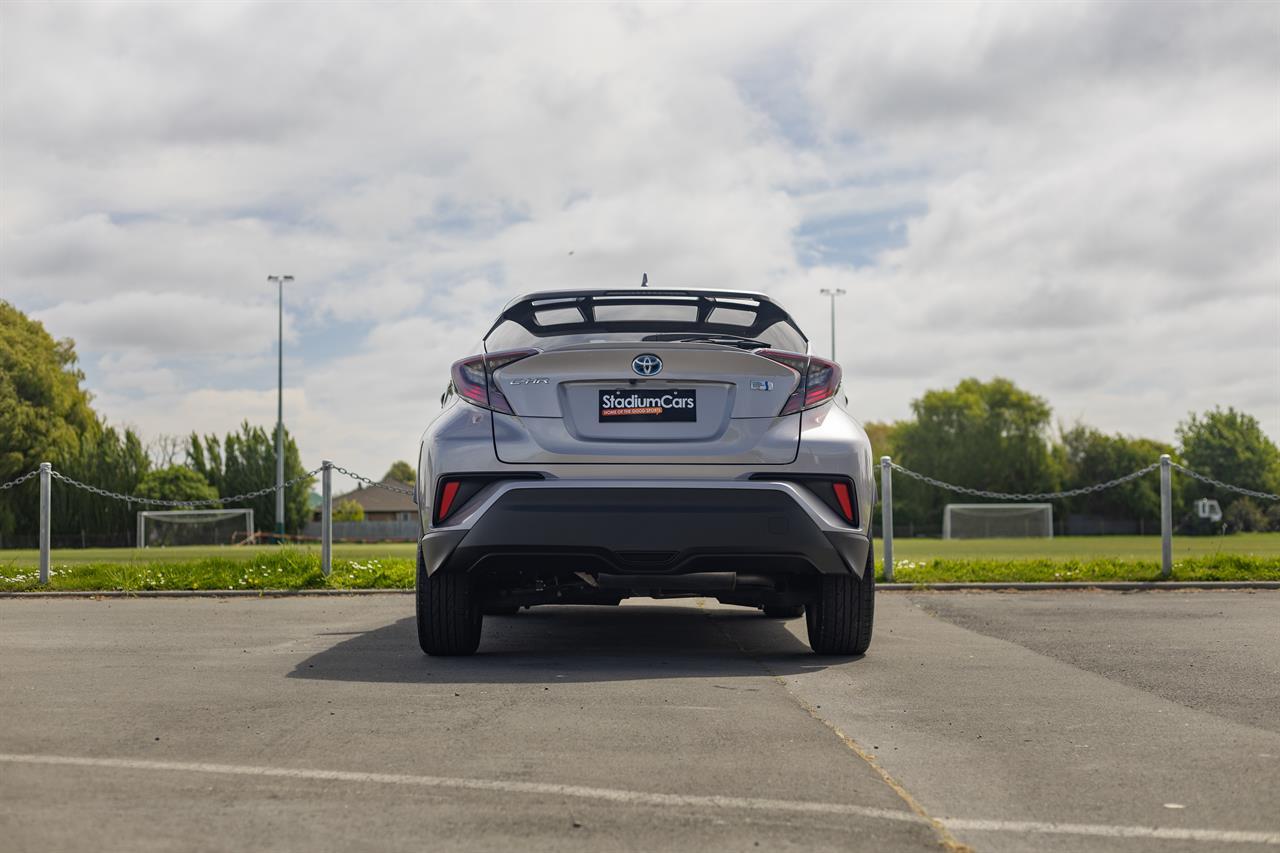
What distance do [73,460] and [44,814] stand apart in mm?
65161

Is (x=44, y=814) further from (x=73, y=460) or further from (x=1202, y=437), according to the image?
(x=1202, y=437)

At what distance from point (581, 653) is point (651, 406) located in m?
1.62

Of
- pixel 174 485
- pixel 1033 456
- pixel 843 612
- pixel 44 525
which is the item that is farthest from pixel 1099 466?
pixel 843 612

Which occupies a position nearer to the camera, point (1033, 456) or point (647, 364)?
point (647, 364)

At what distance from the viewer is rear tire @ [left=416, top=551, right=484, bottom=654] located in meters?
7.05

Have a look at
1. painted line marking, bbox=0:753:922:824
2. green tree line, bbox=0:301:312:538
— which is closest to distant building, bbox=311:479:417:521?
green tree line, bbox=0:301:312:538

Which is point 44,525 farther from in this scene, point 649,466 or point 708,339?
point 708,339

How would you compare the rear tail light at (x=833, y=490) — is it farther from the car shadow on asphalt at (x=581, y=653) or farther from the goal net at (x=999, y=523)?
the goal net at (x=999, y=523)

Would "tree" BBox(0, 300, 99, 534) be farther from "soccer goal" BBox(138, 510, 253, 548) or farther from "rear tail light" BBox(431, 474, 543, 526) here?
"rear tail light" BBox(431, 474, 543, 526)

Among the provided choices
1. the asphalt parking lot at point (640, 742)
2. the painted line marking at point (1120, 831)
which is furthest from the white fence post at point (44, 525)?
the painted line marking at point (1120, 831)

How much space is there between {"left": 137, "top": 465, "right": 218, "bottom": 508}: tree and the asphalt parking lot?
191ft

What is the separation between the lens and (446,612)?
279 inches

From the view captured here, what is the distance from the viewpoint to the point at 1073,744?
4.74m

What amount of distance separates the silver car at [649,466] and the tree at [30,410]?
59.7 meters
